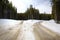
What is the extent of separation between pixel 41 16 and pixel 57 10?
30.8 meters

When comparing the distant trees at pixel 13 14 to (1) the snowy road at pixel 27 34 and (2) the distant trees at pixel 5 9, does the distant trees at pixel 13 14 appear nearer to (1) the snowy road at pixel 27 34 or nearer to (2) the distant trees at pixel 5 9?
(2) the distant trees at pixel 5 9

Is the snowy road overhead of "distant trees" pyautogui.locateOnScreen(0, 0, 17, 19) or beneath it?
beneath

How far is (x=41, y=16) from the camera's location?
171ft

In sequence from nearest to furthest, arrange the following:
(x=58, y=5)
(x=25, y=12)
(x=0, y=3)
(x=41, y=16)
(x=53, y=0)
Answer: (x=58, y=5)
(x=53, y=0)
(x=0, y=3)
(x=41, y=16)
(x=25, y=12)

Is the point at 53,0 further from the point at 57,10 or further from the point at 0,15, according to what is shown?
the point at 0,15

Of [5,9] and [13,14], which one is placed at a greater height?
[5,9]

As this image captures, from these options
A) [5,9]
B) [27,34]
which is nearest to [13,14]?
[5,9]

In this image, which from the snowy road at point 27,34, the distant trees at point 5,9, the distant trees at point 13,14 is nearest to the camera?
the snowy road at point 27,34

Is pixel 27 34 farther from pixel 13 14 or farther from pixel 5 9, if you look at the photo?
pixel 13 14

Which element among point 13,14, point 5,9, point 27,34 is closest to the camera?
point 27,34

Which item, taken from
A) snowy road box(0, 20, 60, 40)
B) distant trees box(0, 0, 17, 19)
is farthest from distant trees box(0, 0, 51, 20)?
snowy road box(0, 20, 60, 40)

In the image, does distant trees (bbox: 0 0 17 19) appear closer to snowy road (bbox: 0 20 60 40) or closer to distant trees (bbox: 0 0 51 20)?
distant trees (bbox: 0 0 51 20)

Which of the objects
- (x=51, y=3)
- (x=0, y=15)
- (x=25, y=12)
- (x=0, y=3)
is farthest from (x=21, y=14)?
(x=51, y=3)

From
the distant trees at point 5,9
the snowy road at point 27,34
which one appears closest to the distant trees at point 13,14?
the distant trees at point 5,9
